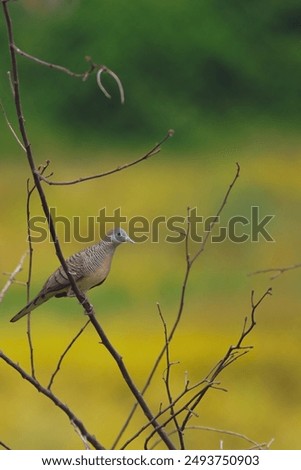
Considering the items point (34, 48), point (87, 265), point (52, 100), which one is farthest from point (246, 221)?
point (34, 48)

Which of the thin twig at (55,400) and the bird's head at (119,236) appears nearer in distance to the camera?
the thin twig at (55,400)

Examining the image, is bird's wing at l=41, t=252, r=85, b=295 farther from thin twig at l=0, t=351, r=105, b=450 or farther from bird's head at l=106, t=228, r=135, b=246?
thin twig at l=0, t=351, r=105, b=450

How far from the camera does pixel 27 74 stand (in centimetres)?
278

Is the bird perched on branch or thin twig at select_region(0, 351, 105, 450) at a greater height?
the bird perched on branch

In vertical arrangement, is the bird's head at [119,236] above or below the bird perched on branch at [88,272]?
above

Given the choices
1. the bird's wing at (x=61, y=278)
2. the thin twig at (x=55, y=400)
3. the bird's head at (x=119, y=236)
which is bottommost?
the thin twig at (x=55, y=400)

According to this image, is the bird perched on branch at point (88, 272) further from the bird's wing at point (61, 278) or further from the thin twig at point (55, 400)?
the thin twig at point (55, 400)

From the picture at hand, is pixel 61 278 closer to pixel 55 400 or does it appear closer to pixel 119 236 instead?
pixel 119 236

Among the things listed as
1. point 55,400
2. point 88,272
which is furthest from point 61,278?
point 55,400

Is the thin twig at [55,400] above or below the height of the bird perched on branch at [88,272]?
below

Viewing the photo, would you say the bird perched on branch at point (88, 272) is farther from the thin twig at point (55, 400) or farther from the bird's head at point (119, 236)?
the thin twig at point (55, 400)

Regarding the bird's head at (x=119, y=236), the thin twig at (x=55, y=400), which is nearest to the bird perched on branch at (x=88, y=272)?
the bird's head at (x=119, y=236)

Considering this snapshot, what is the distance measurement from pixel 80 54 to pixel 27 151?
2018mm

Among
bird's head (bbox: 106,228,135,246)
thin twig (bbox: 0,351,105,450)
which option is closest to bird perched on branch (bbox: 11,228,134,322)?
bird's head (bbox: 106,228,135,246)
